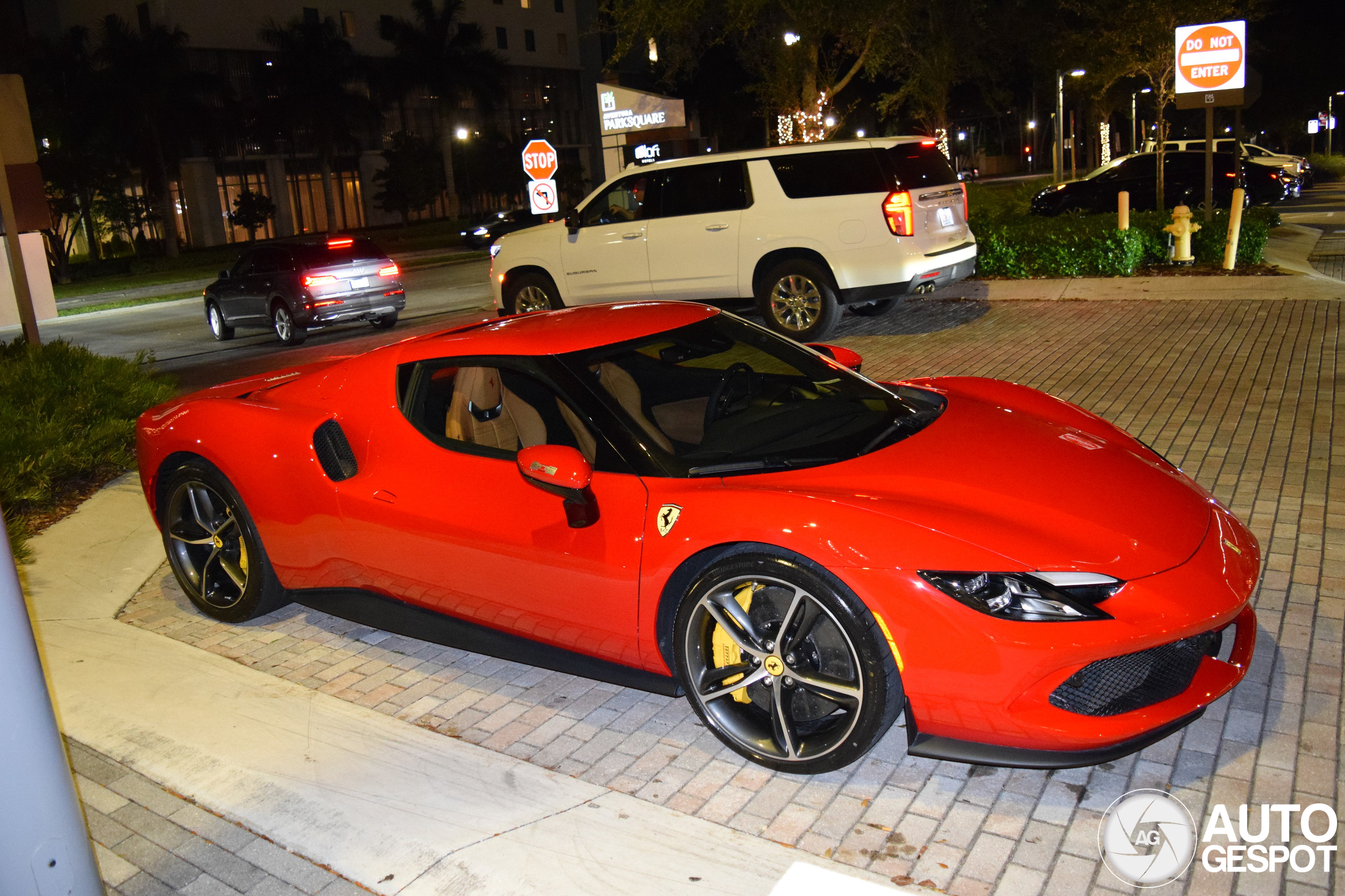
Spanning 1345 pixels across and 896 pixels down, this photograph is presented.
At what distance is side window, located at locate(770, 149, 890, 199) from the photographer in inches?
436

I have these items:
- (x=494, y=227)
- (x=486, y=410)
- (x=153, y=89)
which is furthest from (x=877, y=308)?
(x=153, y=89)

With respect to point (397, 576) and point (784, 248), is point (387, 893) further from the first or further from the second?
point (784, 248)

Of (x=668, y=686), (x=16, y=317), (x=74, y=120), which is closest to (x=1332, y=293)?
(x=668, y=686)

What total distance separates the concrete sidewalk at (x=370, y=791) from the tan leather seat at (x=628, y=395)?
1273 mm

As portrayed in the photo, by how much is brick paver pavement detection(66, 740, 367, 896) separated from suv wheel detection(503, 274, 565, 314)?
32.4ft

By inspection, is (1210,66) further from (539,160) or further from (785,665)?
(785,665)

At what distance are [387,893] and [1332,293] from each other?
1290 cm

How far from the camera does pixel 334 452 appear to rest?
4.70 metres

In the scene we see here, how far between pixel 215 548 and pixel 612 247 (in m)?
7.94

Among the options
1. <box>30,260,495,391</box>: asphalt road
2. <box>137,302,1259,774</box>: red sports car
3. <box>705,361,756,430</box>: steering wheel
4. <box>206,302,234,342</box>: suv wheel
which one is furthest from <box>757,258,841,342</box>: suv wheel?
<box>206,302,234,342</box>: suv wheel

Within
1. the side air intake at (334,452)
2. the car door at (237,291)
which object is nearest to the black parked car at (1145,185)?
the car door at (237,291)

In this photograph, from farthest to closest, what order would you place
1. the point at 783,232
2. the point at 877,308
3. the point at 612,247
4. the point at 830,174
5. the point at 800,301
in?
1. the point at 877,308
2. the point at 612,247
3. the point at 800,301
4. the point at 783,232
5. the point at 830,174

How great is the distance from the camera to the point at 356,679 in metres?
4.69

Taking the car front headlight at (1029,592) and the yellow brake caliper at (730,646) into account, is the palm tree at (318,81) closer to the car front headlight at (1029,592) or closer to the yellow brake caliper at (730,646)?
the yellow brake caliper at (730,646)
